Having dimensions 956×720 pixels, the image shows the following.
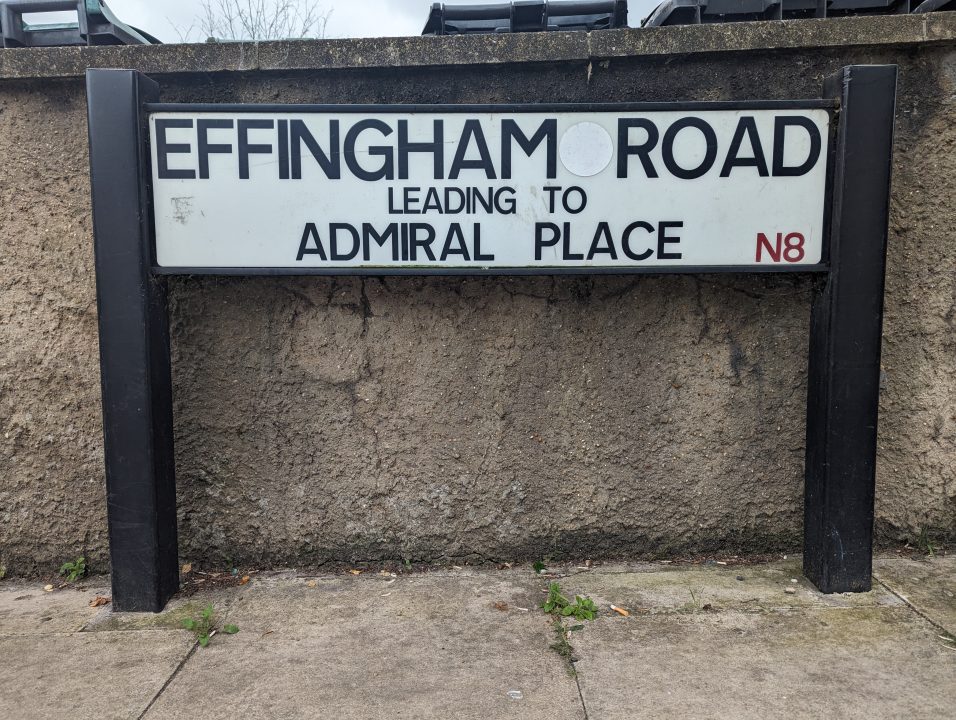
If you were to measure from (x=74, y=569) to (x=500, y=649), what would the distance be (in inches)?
73.8

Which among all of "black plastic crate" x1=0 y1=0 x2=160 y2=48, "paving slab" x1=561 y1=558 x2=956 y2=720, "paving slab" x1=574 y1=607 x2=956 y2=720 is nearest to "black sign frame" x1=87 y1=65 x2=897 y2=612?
"paving slab" x1=561 y1=558 x2=956 y2=720

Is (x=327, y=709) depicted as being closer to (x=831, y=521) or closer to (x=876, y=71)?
(x=831, y=521)

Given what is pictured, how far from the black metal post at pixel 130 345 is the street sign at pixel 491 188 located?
94 mm

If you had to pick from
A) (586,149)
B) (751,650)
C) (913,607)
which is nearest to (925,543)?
(913,607)

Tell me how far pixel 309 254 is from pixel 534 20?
1.54m

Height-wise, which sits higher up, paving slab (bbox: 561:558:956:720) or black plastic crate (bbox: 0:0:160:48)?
black plastic crate (bbox: 0:0:160:48)

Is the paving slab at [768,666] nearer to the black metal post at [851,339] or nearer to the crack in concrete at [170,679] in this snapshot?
the black metal post at [851,339]

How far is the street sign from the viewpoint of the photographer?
271cm

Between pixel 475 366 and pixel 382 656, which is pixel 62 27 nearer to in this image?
pixel 475 366

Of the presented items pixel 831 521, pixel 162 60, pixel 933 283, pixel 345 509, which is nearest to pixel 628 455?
pixel 831 521

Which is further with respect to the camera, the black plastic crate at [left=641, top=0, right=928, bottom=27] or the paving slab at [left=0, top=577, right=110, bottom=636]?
A: the black plastic crate at [left=641, top=0, right=928, bottom=27]

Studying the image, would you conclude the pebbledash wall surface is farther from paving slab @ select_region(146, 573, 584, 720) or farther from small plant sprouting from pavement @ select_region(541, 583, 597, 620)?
small plant sprouting from pavement @ select_region(541, 583, 597, 620)

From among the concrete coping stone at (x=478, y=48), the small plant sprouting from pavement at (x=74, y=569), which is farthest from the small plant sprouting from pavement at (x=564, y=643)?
the concrete coping stone at (x=478, y=48)

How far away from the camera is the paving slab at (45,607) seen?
8.85 ft
